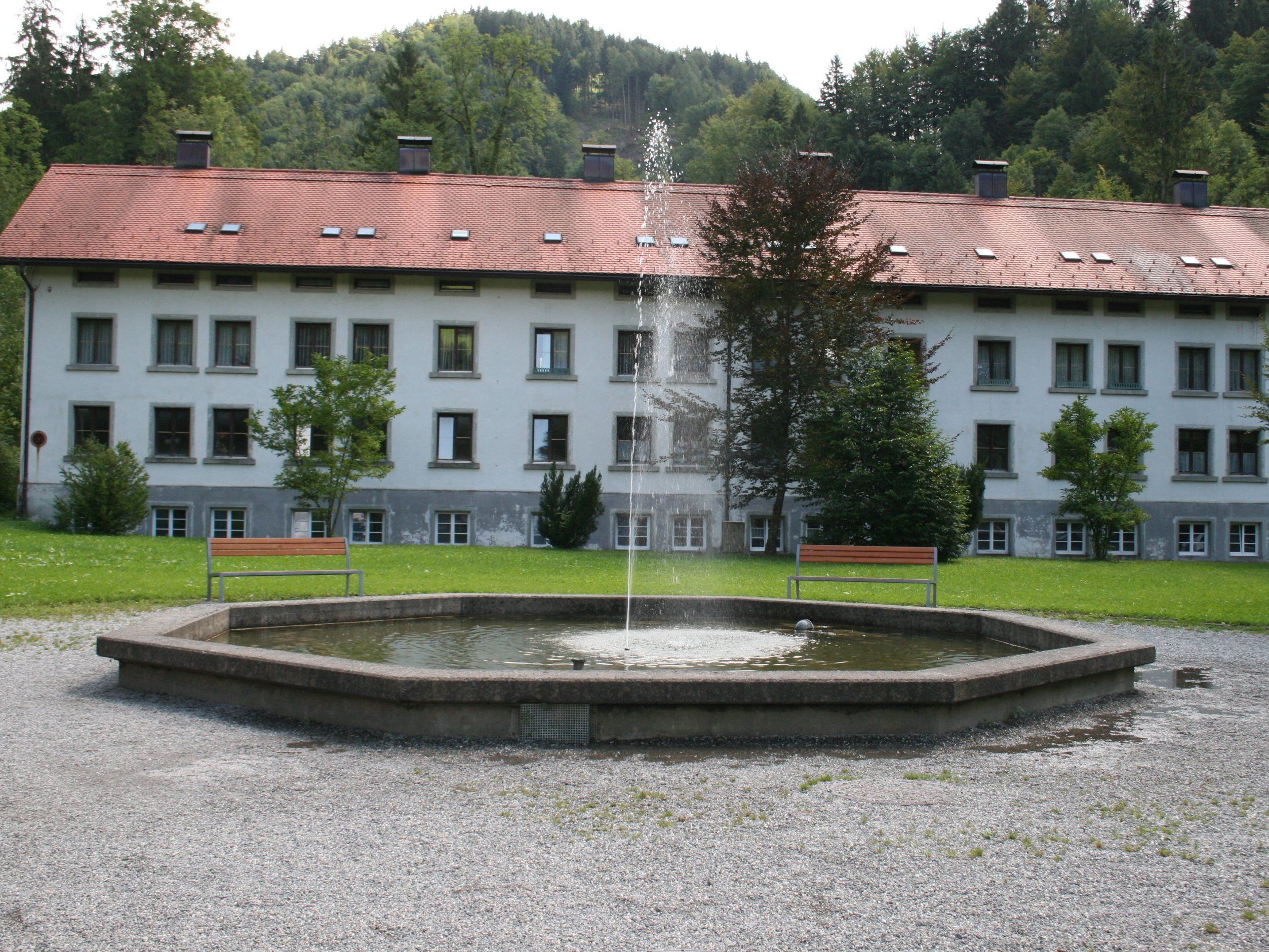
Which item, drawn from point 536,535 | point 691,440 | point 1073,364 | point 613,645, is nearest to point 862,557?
point 613,645

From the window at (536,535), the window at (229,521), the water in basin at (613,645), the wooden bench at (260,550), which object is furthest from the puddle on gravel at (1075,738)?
→ the window at (229,521)

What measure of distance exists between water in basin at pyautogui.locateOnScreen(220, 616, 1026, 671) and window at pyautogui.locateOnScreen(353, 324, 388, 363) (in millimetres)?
21582

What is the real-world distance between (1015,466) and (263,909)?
106 feet

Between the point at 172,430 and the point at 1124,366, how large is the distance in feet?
90.8

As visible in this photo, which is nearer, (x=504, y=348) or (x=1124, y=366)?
(x=504, y=348)

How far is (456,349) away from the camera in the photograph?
33.0 m

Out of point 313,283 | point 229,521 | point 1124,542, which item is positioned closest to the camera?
point 229,521

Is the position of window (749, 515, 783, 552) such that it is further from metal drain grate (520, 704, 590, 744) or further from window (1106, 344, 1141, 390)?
metal drain grate (520, 704, 590, 744)

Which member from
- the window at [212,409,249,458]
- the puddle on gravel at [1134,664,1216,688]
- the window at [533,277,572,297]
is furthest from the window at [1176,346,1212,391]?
the window at [212,409,249,458]

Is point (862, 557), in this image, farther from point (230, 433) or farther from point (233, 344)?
point (233, 344)

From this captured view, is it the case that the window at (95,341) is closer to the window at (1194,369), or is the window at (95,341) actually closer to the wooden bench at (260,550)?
the wooden bench at (260,550)

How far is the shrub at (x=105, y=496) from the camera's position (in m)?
28.2

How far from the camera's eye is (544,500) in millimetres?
30625

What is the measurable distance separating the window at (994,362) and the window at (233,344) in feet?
69.2
